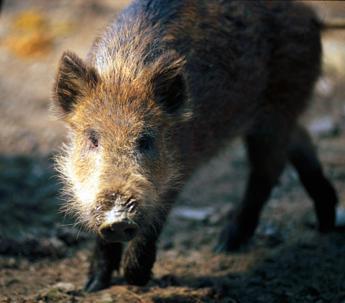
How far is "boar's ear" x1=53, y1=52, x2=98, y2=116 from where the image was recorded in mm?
4395

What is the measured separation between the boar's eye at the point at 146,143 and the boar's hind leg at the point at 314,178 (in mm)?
2266

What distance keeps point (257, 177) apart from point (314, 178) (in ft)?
1.90

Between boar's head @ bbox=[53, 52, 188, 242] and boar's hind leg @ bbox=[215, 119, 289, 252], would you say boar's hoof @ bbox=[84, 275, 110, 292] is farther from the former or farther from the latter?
boar's hind leg @ bbox=[215, 119, 289, 252]

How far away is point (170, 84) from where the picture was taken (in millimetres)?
4480

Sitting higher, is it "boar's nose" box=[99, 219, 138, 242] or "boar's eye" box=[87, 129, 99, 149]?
"boar's eye" box=[87, 129, 99, 149]

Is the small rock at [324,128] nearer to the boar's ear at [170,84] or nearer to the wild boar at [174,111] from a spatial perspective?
the wild boar at [174,111]

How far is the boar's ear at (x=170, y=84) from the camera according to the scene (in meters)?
4.39

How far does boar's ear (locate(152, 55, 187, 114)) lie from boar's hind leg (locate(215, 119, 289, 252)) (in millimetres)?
1509

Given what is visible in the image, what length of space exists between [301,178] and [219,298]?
1925mm

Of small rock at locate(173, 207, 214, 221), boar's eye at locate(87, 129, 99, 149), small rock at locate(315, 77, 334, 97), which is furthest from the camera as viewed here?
small rock at locate(315, 77, 334, 97)

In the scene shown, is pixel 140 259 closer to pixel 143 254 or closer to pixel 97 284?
pixel 143 254

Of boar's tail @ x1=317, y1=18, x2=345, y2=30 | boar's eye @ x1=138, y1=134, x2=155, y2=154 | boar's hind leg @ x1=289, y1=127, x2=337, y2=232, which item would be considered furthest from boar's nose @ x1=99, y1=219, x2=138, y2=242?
boar's tail @ x1=317, y1=18, x2=345, y2=30

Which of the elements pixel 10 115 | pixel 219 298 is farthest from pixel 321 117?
pixel 219 298

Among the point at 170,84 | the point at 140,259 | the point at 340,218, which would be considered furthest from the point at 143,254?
the point at 340,218
